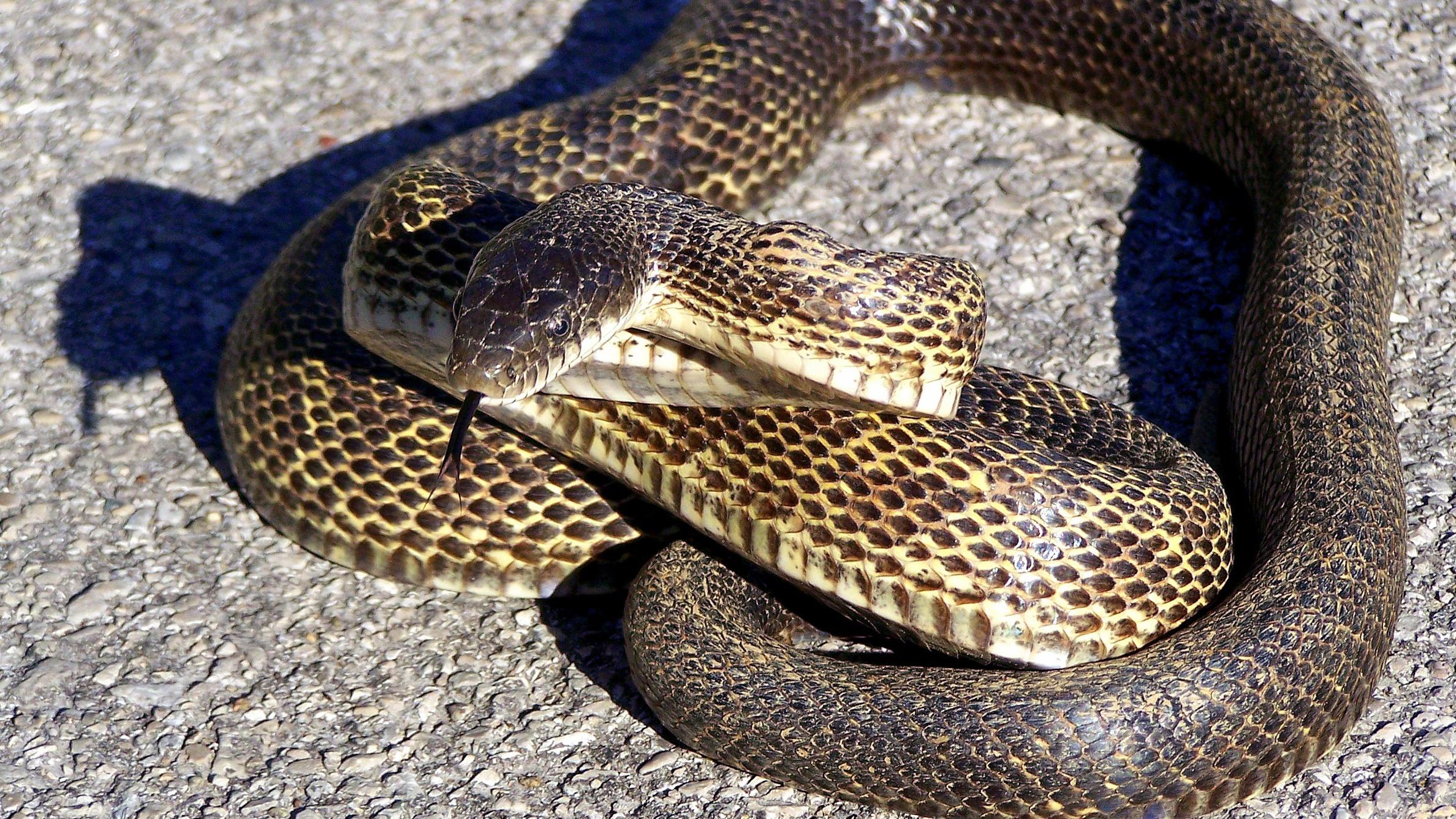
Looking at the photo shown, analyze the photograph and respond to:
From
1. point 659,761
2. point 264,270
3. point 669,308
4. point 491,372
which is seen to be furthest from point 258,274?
point 659,761

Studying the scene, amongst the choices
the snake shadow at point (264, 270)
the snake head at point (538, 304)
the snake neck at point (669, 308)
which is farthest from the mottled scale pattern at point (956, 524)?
the snake shadow at point (264, 270)

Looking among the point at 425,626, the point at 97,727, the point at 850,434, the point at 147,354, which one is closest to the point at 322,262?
the point at 147,354

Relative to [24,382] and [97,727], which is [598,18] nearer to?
[24,382]

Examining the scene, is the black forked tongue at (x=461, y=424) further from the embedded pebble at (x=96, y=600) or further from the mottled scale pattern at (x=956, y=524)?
the embedded pebble at (x=96, y=600)

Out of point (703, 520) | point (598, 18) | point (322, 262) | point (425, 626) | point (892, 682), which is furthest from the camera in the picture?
point (598, 18)

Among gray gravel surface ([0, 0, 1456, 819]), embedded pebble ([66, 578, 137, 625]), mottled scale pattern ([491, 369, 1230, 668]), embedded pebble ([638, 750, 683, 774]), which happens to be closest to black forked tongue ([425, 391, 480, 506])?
mottled scale pattern ([491, 369, 1230, 668])

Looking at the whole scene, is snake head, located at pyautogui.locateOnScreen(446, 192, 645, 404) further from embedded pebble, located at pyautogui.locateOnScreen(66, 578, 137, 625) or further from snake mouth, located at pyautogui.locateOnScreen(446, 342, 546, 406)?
embedded pebble, located at pyautogui.locateOnScreen(66, 578, 137, 625)
